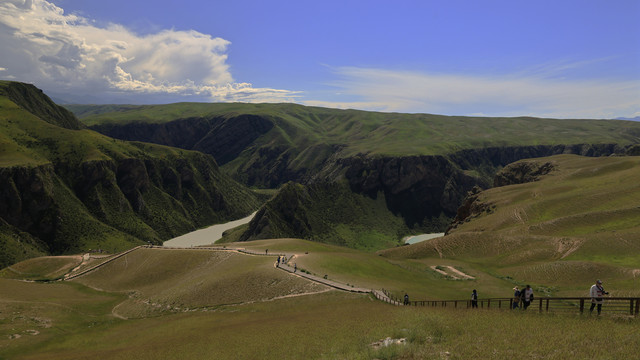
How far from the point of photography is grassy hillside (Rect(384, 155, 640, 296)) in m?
53.5

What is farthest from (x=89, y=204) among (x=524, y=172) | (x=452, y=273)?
(x=524, y=172)

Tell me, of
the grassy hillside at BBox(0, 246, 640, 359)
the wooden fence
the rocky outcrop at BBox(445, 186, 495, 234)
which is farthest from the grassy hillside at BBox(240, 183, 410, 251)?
the wooden fence

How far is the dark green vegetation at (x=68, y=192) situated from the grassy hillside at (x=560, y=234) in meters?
115

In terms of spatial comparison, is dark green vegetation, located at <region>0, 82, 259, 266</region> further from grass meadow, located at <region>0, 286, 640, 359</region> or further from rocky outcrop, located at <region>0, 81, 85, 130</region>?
grass meadow, located at <region>0, 286, 640, 359</region>

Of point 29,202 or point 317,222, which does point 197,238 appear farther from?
point 29,202

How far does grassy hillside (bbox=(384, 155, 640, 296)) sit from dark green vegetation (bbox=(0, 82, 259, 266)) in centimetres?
11521

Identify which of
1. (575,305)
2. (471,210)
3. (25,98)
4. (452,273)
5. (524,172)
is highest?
(25,98)

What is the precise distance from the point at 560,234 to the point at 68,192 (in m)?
167

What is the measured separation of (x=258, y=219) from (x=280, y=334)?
4747 inches

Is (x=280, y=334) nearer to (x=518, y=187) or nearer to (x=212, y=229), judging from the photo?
(x=518, y=187)

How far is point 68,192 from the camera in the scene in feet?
468

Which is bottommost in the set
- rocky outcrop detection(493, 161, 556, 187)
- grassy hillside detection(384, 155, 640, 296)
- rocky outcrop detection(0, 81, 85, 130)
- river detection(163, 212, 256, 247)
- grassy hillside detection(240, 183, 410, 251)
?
river detection(163, 212, 256, 247)

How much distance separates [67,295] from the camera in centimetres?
5694

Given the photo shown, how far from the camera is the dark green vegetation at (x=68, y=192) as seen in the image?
12174 centimetres
